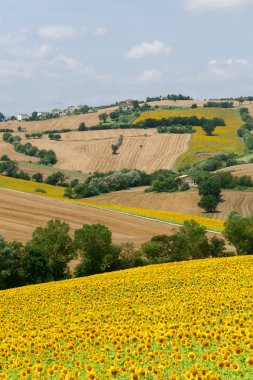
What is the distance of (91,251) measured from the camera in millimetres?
53969

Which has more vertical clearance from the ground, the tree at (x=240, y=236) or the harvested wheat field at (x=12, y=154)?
the harvested wheat field at (x=12, y=154)

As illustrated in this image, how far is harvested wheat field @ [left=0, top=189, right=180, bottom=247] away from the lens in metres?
73.4

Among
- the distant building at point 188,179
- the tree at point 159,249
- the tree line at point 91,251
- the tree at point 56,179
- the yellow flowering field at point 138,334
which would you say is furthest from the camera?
the tree at point 56,179

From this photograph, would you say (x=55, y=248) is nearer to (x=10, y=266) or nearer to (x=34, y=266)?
(x=34, y=266)

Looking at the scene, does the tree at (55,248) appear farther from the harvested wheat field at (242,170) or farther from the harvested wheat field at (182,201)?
the harvested wheat field at (242,170)

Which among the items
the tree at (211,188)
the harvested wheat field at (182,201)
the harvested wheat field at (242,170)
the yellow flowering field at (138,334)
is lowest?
the harvested wheat field at (182,201)

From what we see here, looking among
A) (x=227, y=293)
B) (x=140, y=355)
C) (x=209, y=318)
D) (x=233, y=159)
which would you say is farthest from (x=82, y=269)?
(x=233, y=159)

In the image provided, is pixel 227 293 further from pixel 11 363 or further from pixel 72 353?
pixel 11 363

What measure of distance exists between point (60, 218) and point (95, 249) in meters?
30.5

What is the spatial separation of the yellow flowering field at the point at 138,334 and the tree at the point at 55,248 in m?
24.6

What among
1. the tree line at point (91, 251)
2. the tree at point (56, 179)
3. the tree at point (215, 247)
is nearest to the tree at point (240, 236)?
the tree line at point (91, 251)

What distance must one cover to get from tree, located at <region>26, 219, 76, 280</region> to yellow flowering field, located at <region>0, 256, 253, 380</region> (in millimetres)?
24625

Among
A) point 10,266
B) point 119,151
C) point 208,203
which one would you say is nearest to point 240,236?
point 10,266

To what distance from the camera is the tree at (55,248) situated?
53438 mm
